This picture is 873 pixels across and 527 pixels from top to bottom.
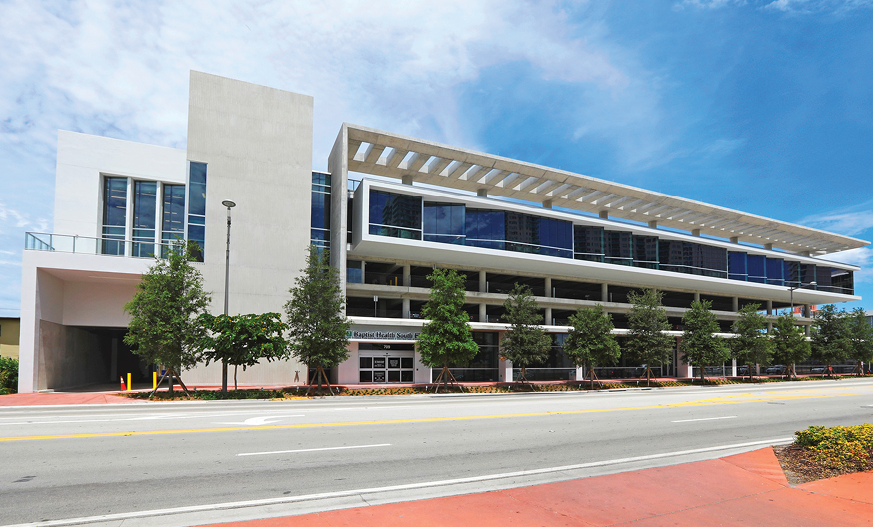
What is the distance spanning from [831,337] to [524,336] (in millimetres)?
38782

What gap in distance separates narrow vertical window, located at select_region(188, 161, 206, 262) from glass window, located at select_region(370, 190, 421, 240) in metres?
10.1

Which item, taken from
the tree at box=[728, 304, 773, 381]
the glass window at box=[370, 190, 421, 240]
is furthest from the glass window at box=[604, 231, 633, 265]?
the glass window at box=[370, 190, 421, 240]

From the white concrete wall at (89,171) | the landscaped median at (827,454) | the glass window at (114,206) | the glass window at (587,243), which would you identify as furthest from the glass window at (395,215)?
the landscaped median at (827,454)

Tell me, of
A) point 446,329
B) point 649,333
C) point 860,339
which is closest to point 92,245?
point 446,329

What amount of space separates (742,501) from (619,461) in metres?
2.71

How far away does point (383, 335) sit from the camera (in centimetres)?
3309

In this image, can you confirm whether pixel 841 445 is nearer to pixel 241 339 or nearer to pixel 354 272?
pixel 241 339

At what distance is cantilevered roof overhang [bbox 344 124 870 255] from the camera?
3612 centimetres

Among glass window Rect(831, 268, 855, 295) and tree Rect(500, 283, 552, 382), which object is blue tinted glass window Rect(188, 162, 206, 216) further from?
glass window Rect(831, 268, 855, 295)

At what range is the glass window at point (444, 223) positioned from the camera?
34.7m

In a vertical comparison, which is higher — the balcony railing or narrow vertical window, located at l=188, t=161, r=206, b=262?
narrow vertical window, located at l=188, t=161, r=206, b=262

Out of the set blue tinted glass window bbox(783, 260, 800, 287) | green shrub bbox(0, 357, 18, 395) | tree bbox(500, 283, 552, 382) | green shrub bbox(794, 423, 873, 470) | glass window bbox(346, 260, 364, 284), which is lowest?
green shrub bbox(0, 357, 18, 395)

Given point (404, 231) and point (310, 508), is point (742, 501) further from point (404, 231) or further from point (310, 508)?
point (404, 231)

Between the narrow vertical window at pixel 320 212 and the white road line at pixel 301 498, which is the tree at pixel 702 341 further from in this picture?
the white road line at pixel 301 498
